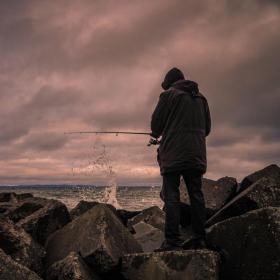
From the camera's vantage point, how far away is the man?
16.9ft

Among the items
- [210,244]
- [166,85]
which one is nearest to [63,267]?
[210,244]

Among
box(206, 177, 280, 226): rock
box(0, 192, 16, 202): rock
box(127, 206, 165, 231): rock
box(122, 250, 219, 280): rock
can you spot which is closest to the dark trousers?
box(122, 250, 219, 280): rock

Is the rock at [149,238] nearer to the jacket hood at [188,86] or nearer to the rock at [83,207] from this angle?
the rock at [83,207]

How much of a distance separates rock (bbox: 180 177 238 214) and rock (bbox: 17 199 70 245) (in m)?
2.04

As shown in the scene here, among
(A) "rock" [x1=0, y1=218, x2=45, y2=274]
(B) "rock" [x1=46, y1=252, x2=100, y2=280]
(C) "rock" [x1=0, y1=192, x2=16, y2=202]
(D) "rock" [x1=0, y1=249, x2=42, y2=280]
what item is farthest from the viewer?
(C) "rock" [x1=0, y1=192, x2=16, y2=202]

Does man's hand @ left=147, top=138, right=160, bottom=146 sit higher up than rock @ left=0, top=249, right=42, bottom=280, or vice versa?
man's hand @ left=147, top=138, right=160, bottom=146

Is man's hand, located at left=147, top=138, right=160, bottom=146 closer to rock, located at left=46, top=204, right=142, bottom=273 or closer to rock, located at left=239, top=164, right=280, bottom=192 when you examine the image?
rock, located at left=46, top=204, right=142, bottom=273

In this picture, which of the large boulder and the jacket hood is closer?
the jacket hood

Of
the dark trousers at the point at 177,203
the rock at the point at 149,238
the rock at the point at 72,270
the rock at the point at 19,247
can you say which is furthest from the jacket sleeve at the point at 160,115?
the rock at the point at 19,247

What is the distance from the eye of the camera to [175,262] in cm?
463

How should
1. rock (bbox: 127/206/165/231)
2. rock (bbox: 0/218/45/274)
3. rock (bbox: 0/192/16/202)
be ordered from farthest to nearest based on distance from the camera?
rock (bbox: 0/192/16/202)
rock (bbox: 127/206/165/231)
rock (bbox: 0/218/45/274)

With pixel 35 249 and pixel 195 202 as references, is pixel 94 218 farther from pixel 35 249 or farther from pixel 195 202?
pixel 195 202

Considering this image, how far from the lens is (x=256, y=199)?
632 cm

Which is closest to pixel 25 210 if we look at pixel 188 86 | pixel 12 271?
pixel 12 271
